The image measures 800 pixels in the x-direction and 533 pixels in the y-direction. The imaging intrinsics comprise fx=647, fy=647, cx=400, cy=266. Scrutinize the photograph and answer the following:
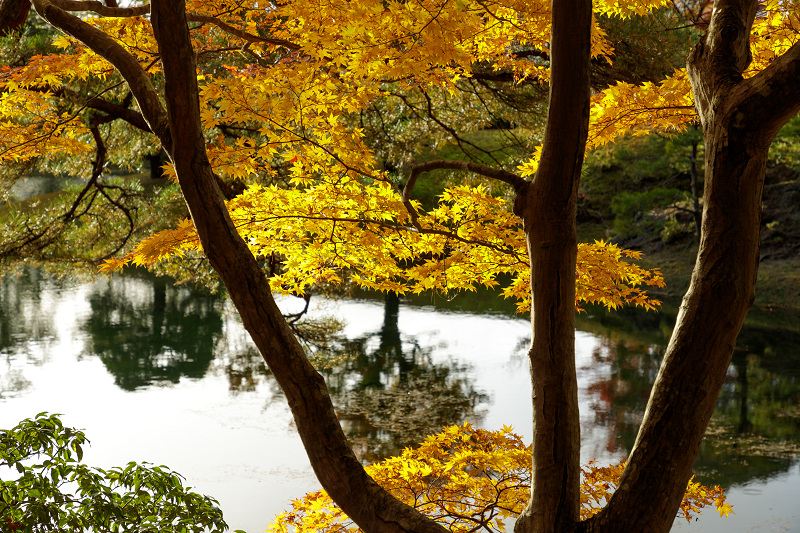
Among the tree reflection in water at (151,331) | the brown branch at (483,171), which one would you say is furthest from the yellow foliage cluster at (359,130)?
the tree reflection in water at (151,331)

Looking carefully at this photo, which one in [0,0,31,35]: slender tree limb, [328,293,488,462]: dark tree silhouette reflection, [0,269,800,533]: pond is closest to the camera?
[0,0,31,35]: slender tree limb

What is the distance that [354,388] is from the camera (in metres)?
7.75

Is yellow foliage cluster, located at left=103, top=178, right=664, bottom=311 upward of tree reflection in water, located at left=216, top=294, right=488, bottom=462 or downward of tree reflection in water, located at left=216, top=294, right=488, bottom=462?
upward

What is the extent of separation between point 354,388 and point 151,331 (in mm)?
4341

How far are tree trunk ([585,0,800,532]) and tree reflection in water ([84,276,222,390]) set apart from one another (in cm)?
733

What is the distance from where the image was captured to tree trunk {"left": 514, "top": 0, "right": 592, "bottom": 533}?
1.82m

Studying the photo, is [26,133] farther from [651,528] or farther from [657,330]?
[657,330]

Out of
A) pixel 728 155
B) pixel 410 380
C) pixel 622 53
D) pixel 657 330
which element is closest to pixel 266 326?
pixel 728 155

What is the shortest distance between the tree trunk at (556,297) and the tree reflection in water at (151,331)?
7.05 metres

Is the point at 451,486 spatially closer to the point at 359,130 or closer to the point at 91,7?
the point at 359,130

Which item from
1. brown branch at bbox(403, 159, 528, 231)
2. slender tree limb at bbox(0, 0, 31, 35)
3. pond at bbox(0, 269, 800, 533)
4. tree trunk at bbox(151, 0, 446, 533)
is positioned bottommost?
pond at bbox(0, 269, 800, 533)

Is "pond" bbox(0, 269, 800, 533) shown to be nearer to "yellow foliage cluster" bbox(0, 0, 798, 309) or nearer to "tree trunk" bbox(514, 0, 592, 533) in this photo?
"yellow foliage cluster" bbox(0, 0, 798, 309)

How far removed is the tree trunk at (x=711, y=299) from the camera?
161 cm

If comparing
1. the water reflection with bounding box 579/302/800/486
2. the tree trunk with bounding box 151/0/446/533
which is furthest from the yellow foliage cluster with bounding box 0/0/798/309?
the water reflection with bounding box 579/302/800/486
